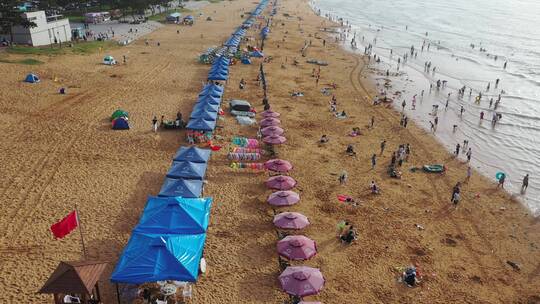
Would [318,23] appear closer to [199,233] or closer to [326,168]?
[326,168]

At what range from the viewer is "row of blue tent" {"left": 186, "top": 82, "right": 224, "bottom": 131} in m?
27.8

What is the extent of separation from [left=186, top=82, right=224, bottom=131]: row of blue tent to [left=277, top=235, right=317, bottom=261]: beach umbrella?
1228 centimetres

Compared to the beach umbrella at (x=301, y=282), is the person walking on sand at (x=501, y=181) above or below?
below

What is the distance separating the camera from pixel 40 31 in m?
51.6

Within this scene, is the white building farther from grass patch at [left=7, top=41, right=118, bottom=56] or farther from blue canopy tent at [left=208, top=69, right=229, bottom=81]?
blue canopy tent at [left=208, top=69, right=229, bottom=81]

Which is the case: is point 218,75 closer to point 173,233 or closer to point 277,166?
point 277,166

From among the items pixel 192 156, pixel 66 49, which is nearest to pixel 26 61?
pixel 66 49

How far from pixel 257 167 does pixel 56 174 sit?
38.9 ft

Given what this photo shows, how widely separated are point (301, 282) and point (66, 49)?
48.8 meters

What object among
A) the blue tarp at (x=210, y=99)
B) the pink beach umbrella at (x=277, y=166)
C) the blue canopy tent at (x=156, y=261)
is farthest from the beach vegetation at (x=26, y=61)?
the blue canopy tent at (x=156, y=261)

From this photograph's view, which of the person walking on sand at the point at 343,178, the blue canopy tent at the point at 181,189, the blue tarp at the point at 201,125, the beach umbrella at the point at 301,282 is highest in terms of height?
the blue tarp at the point at 201,125

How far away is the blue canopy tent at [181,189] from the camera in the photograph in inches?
784

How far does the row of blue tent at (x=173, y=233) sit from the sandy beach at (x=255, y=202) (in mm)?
1902

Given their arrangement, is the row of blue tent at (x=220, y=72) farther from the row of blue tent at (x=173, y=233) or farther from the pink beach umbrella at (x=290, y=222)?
the pink beach umbrella at (x=290, y=222)
